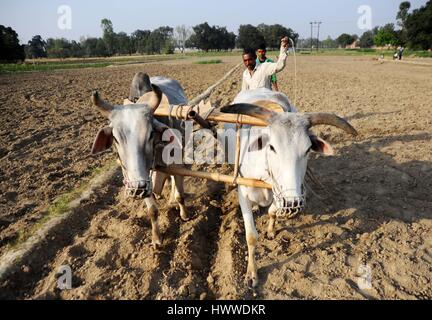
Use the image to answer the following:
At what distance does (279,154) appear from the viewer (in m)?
3.29

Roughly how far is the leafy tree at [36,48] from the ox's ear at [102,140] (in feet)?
279

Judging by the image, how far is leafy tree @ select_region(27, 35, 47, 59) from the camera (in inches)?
3095

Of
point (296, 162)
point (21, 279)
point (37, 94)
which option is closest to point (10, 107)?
point (37, 94)

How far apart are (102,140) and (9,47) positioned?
178ft

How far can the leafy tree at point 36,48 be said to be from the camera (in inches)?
3095

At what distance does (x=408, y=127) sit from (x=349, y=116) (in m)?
1.99

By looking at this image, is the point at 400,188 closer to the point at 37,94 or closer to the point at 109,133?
the point at 109,133

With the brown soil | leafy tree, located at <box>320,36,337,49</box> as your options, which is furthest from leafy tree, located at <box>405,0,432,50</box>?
leafy tree, located at <box>320,36,337,49</box>

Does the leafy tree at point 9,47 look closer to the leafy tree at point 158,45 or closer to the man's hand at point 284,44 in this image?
the man's hand at point 284,44

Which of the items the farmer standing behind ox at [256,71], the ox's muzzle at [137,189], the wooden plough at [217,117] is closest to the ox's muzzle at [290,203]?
the wooden plough at [217,117]

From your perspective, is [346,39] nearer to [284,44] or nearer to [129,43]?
[129,43]

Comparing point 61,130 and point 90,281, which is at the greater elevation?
point 61,130

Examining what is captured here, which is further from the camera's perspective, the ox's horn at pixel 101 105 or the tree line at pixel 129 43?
the tree line at pixel 129 43
